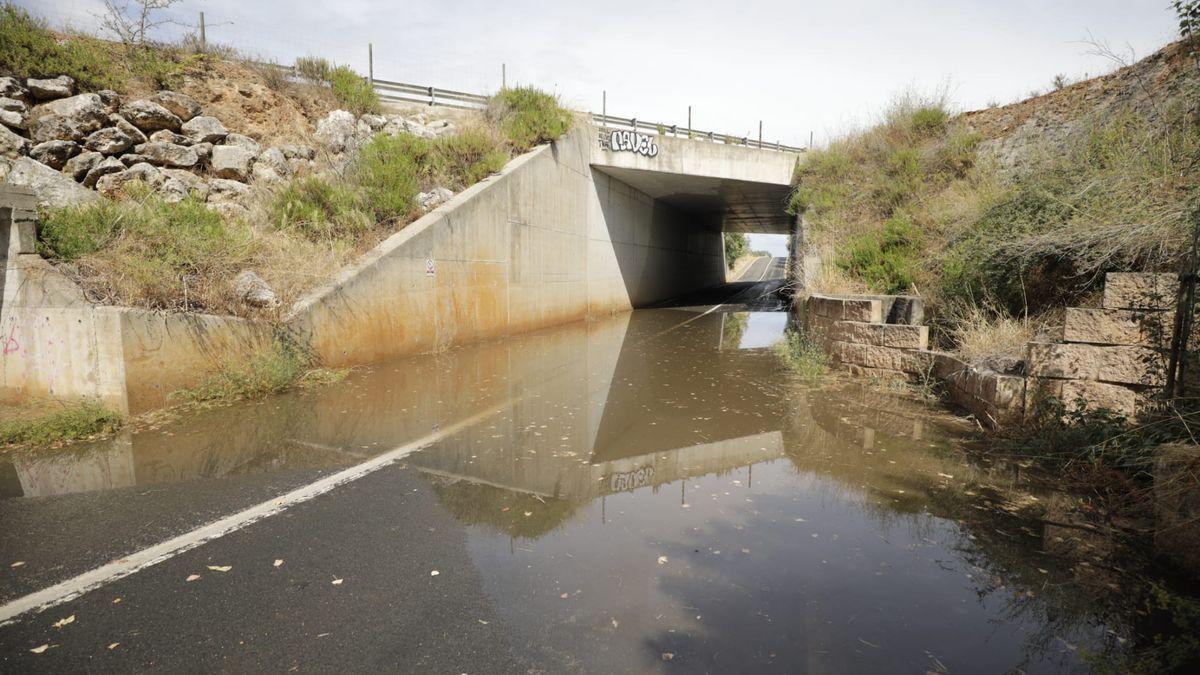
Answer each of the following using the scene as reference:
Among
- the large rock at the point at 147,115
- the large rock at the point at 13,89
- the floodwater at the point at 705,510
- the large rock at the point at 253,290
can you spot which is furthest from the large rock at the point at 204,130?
the floodwater at the point at 705,510

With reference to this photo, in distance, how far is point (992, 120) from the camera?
14.8 metres

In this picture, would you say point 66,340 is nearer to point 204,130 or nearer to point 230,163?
point 230,163

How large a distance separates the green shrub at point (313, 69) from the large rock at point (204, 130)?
4095mm

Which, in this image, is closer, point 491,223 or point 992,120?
point 491,223

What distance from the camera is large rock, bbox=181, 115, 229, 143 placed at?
40.7ft

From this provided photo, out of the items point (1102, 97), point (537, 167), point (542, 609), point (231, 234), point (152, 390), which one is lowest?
point (542, 609)

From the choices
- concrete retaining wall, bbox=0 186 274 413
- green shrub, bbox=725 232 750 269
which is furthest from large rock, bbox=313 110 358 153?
green shrub, bbox=725 232 750 269

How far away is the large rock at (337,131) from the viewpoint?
46.8 feet

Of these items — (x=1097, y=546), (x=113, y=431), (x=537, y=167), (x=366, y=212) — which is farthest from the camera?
(x=537, y=167)

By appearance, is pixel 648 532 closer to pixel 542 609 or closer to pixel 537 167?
pixel 542 609

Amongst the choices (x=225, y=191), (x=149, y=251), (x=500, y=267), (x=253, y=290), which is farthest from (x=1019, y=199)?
(x=225, y=191)

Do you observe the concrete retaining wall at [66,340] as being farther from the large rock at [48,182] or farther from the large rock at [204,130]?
the large rock at [204,130]

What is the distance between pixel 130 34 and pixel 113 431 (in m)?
12.7

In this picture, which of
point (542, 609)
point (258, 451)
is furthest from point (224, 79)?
point (542, 609)
